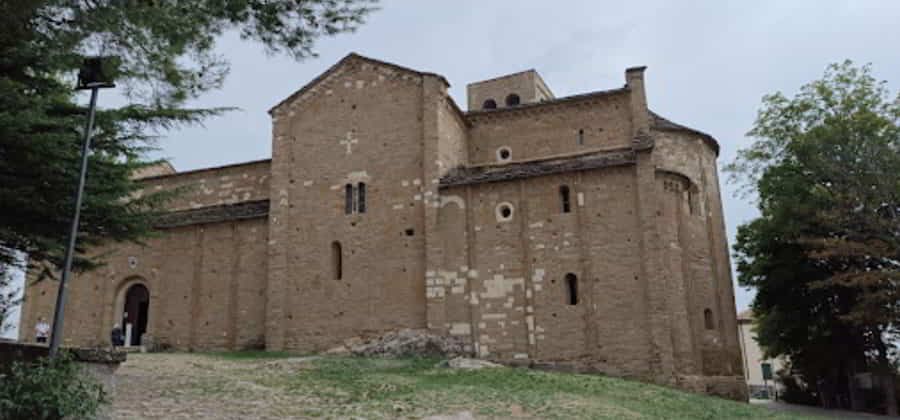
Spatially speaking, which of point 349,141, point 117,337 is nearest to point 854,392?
point 349,141

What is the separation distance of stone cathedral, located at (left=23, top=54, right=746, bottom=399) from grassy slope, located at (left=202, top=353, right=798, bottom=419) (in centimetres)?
266

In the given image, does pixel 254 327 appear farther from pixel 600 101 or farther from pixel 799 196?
pixel 799 196

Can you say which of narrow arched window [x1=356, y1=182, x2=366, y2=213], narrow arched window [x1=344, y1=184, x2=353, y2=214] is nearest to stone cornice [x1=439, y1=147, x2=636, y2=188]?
narrow arched window [x1=356, y1=182, x2=366, y2=213]

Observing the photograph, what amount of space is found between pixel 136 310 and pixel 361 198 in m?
10.9

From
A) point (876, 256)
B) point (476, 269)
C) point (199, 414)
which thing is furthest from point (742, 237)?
point (199, 414)

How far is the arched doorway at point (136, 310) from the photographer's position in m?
27.9

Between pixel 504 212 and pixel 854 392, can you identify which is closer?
pixel 504 212

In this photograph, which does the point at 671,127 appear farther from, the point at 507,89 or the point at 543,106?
the point at 507,89

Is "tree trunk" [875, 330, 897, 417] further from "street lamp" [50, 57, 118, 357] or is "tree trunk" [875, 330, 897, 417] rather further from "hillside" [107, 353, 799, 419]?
"street lamp" [50, 57, 118, 357]

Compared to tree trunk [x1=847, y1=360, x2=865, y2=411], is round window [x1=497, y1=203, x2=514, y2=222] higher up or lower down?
higher up

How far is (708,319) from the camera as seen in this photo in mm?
22688

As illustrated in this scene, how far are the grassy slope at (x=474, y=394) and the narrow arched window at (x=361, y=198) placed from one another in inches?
244

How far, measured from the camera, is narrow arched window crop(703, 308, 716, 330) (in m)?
22.5

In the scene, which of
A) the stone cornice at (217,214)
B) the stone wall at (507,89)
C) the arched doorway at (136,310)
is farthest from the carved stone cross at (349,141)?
the stone wall at (507,89)
